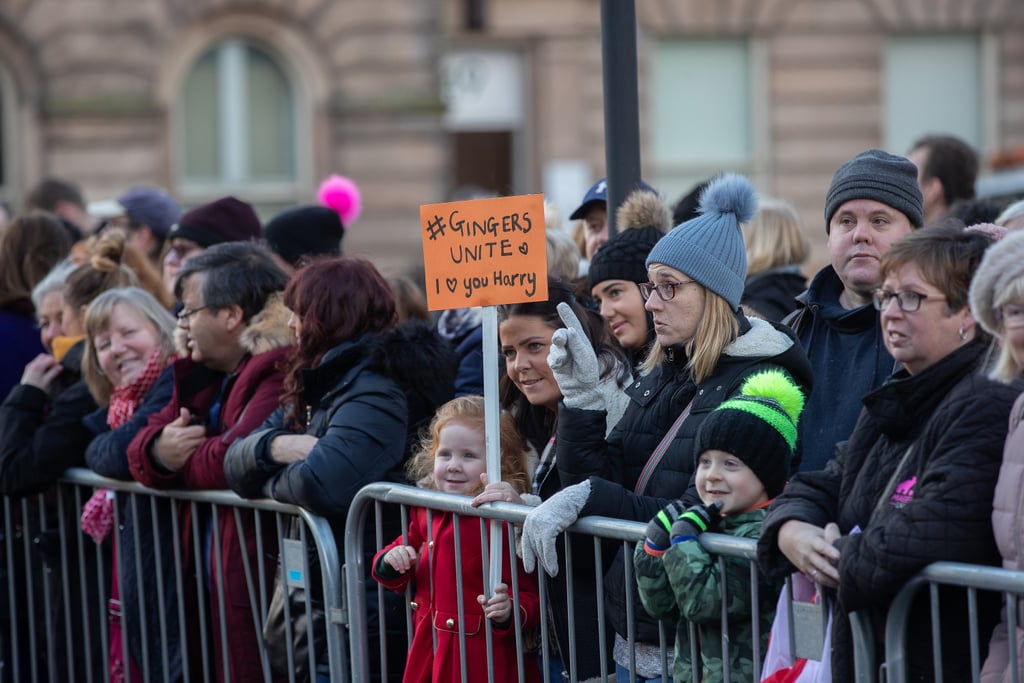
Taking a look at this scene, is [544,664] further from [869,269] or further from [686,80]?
[686,80]


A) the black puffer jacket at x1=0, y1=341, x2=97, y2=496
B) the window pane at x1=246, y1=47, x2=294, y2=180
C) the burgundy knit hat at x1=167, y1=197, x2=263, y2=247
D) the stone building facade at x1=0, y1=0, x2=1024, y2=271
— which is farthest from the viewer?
the window pane at x1=246, y1=47, x2=294, y2=180

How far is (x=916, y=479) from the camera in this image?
3152 mm

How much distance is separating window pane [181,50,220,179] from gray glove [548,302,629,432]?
15846 mm

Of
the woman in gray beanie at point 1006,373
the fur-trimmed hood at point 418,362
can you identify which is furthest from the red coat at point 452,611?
the woman in gray beanie at point 1006,373

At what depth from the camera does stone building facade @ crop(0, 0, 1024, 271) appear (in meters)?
18.4

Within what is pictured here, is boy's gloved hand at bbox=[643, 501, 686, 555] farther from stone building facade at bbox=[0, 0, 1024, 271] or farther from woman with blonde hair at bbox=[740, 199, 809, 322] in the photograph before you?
stone building facade at bbox=[0, 0, 1024, 271]

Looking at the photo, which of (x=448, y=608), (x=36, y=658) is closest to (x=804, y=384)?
(x=448, y=608)

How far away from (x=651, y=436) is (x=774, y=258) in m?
1.89

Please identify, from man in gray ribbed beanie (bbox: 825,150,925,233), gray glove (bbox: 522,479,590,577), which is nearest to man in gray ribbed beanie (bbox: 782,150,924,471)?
man in gray ribbed beanie (bbox: 825,150,925,233)

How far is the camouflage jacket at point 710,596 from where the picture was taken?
346cm

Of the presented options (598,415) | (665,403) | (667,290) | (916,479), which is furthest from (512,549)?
(916,479)

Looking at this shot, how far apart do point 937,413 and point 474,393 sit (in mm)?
2137

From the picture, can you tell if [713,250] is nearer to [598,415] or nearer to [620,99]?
[598,415]

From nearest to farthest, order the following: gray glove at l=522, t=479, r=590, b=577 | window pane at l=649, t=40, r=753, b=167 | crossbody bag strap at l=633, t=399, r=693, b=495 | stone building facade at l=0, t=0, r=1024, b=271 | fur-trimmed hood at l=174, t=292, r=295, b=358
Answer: gray glove at l=522, t=479, r=590, b=577
crossbody bag strap at l=633, t=399, r=693, b=495
fur-trimmed hood at l=174, t=292, r=295, b=358
stone building facade at l=0, t=0, r=1024, b=271
window pane at l=649, t=40, r=753, b=167
